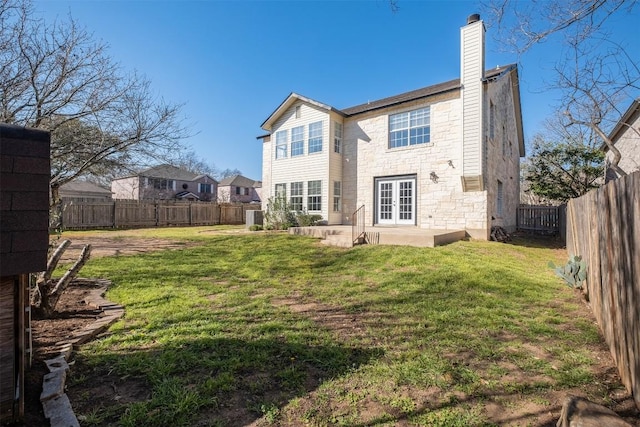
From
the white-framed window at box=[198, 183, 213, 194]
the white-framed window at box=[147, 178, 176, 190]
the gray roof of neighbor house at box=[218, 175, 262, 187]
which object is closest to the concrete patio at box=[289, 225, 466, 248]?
the white-framed window at box=[147, 178, 176, 190]

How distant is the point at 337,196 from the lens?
50.4 feet

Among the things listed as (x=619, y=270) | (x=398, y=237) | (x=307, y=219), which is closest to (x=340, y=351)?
(x=619, y=270)

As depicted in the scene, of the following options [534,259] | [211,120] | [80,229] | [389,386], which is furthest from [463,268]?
[80,229]

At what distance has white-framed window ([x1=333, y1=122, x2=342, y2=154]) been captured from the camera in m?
15.1

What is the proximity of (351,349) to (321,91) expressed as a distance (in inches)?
678

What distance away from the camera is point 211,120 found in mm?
12375

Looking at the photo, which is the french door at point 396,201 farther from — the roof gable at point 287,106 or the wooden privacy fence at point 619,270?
the wooden privacy fence at point 619,270

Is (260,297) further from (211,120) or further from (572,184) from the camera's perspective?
(572,184)

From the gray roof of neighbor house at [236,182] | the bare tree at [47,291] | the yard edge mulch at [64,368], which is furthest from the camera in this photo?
the gray roof of neighbor house at [236,182]

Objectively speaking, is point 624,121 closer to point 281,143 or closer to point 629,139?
point 629,139

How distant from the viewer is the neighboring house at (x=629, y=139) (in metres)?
14.0

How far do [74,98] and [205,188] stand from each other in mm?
37247

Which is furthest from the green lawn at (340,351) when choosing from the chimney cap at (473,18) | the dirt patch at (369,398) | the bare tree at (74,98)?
the chimney cap at (473,18)

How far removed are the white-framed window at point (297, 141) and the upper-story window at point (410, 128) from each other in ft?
15.7
